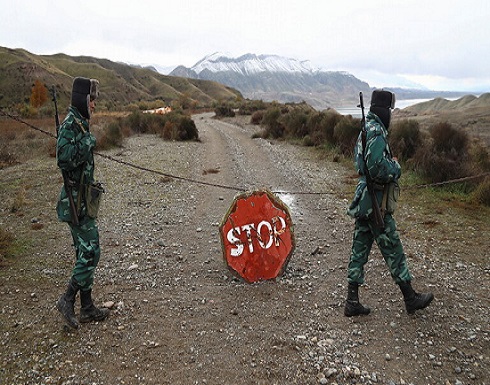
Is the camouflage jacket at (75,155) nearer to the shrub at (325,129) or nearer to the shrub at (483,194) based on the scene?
the shrub at (483,194)

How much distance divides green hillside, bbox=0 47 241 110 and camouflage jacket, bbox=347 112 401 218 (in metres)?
53.0

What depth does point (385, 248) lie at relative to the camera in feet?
12.9

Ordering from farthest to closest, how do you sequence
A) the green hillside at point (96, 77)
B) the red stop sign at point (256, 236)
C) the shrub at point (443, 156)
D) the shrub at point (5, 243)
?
the green hillside at point (96, 77), the shrub at point (443, 156), the shrub at point (5, 243), the red stop sign at point (256, 236)

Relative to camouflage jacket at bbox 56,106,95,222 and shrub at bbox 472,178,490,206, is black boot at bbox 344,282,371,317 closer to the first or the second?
camouflage jacket at bbox 56,106,95,222

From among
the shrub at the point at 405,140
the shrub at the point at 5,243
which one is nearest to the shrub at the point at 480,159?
the shrub at the point at 405,140

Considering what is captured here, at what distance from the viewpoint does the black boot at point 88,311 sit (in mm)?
3980

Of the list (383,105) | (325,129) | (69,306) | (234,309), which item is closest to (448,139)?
(325,129)

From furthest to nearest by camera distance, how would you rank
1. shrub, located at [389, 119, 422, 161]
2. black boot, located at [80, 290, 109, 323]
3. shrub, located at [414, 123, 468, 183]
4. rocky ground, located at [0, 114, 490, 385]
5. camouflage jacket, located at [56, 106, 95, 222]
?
shrub, located at [389, 119, 422, 161] → shrub, located at [414, 123, 468, 183] → black boot, located at [80, 290, 109, 323] → camouflage jacket, located at [56, 106, 95, 222] → rocky ground, located at [0, 114, 490, 385]

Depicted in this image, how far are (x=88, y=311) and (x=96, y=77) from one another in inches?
4393

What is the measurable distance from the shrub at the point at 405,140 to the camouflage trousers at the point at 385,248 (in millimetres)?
8817

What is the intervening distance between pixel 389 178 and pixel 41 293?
13.7 ft

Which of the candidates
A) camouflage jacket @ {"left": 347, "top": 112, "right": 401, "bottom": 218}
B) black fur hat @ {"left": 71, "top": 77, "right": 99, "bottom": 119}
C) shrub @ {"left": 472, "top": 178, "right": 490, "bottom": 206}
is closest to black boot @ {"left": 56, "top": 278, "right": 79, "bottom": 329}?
black fur hat @ {"left": 71, "top": 77, "right": 99, "bottom": 119}

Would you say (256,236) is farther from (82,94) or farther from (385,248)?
(82,94)

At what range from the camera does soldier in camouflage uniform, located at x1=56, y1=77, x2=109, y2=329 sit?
367 cm
